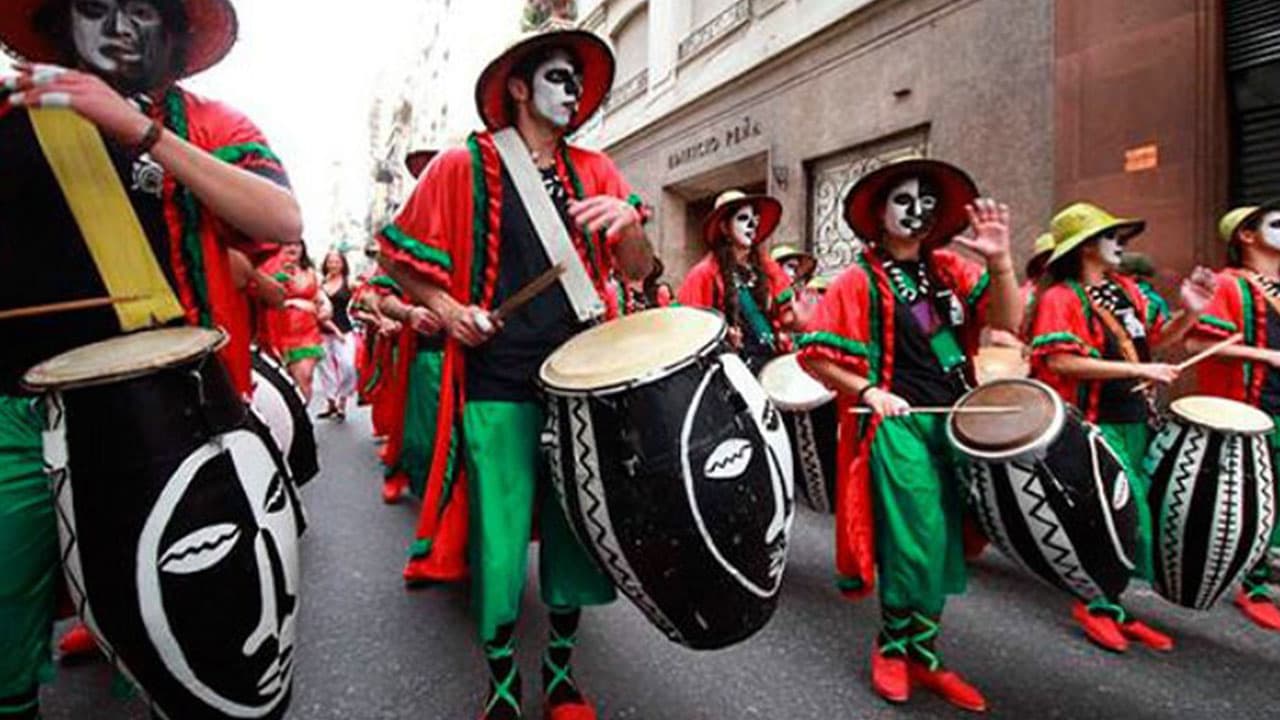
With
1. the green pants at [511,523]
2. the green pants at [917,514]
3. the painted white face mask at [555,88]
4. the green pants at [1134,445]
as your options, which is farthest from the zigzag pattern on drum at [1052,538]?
the painted white face mask at [555,88]

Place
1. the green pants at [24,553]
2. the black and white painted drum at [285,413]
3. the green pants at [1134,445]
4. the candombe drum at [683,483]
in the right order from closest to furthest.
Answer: the green pants at [24,553]
the candombe drum at [683,483]
the black and white painted drum at [285,413]
the green pants at [1134,445]

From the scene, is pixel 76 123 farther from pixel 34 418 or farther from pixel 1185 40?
pixel 1185 40

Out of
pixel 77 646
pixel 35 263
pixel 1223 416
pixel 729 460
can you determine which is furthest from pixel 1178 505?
pixel 77 646

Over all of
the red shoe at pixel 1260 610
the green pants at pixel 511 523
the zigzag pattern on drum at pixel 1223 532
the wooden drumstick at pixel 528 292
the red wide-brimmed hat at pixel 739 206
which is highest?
the red wide-brimmed hat at pixel 739 206

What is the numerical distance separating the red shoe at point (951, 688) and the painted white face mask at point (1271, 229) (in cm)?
268

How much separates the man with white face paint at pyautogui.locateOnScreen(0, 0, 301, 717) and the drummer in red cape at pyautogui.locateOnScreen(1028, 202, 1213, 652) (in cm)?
306

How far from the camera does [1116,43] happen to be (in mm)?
6211

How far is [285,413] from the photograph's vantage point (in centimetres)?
316

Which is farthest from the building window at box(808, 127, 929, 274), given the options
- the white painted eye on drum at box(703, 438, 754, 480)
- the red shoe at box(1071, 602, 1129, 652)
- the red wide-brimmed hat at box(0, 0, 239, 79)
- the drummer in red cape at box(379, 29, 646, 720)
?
the red wide-brimmed hat at box(0, 0, 239, 79)

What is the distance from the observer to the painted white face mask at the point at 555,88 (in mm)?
2295

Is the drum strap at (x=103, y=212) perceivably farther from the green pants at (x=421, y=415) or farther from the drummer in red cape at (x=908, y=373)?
the green pants at (x=421, y=415)

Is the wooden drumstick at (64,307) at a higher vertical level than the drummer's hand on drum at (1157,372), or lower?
higher

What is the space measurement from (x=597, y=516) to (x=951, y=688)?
4.83ft

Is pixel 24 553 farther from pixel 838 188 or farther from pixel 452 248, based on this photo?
pixel 838 188
